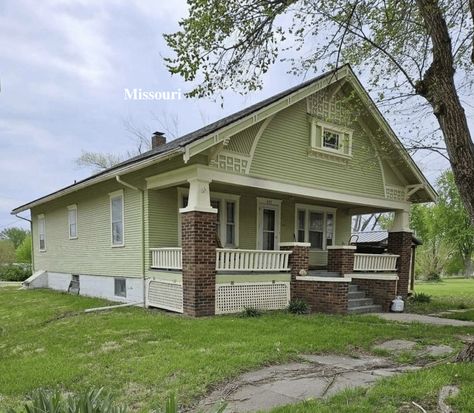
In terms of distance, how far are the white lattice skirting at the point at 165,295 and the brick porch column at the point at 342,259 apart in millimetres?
4785

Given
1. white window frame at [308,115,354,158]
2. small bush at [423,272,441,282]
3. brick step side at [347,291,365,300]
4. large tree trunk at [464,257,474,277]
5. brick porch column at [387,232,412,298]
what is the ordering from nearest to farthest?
white window frame at [308,115,354,158], brick step side at [347,291,365,300], brick porch column at [387,232,412,298], small bush at [423,272,441,282], large tree trunk at [464,257,474,277]

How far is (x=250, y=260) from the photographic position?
9805mm

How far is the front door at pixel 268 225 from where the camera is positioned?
40.7 ft

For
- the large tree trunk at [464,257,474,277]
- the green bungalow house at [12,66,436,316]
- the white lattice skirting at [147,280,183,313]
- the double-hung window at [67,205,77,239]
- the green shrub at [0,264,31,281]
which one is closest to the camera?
the green bungalow house at [12,66,436,316]

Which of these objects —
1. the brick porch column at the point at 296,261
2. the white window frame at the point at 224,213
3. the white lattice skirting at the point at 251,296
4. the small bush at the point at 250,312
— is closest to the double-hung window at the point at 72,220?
the white window frame at the point at 224,213

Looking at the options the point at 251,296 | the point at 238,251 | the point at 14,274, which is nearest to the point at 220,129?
the point at 238,251

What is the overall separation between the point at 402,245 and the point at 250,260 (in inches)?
259

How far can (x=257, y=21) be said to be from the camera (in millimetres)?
7391

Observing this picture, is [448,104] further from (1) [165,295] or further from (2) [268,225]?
(2) [268,225]

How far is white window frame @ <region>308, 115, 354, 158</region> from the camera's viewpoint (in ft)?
37.0

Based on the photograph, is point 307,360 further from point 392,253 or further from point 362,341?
point 392,253

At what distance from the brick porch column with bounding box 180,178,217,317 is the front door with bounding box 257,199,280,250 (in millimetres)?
3614

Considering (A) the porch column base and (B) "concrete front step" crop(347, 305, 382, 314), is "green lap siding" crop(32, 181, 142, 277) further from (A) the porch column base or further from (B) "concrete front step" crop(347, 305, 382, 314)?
(B) "concrete front step" crop(347, 305, 382, 314)

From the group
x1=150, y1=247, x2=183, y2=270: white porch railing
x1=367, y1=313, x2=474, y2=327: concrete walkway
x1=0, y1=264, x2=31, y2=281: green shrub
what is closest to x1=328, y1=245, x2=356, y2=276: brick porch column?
x1=367, y1=313, x2=474, y2=327: concrete walkway
